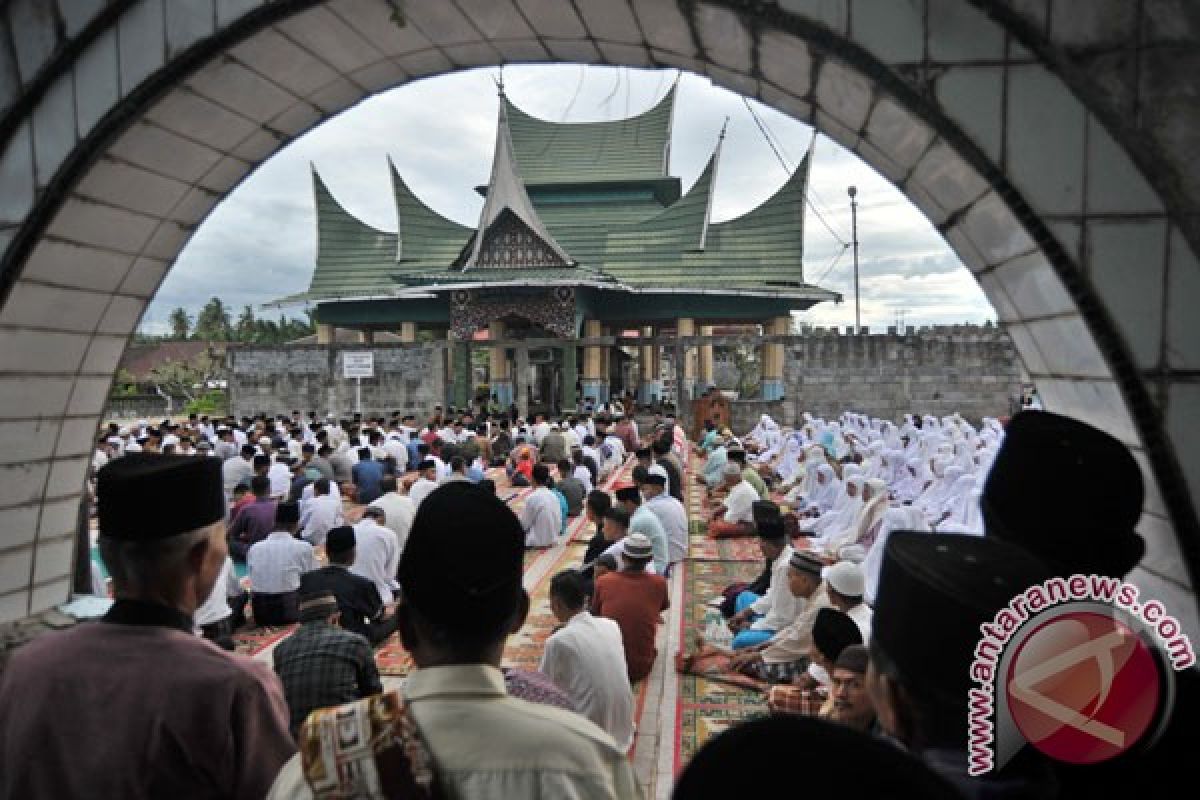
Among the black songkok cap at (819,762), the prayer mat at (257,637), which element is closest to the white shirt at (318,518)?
the prayer mat at (257,637)

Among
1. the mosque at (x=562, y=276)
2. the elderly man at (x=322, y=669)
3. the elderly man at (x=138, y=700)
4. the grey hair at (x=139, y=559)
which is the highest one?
the mosque at (x=562, y=276)

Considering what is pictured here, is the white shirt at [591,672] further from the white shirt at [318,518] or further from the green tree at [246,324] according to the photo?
the green tree at [246,324]

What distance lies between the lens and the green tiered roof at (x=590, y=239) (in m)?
19.3

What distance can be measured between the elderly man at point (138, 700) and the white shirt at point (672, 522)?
6293 millimetres

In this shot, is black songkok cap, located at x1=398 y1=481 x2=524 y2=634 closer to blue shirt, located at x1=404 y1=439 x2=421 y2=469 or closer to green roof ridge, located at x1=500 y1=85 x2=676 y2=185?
blue shirt, located at x1=404 y1=439 x2=421 y2=469

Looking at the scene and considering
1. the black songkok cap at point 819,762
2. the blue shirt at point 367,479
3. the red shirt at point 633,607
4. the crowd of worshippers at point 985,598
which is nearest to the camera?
Answer: the black songkok cap at point 819,762

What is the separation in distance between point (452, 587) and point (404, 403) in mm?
19824

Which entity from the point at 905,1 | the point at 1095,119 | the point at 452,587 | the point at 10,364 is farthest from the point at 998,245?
the point at 10,364

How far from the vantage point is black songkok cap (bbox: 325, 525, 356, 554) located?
5.14 m

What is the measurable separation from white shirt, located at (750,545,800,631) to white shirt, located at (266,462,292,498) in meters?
7.30

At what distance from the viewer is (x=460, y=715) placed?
1290 millimetres

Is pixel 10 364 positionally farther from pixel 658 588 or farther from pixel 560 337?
pixel 560 337

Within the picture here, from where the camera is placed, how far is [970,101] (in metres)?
2.21

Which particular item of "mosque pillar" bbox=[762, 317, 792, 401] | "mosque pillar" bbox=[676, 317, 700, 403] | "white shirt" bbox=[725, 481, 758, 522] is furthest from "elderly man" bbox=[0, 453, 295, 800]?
"mosque pillar" bbox=[762, 317, 792, 401]
